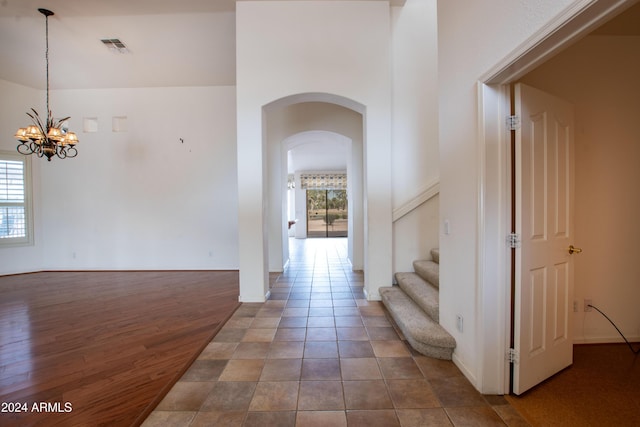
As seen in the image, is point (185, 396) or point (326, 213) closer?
point (185, 396)

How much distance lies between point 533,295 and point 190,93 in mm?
6401

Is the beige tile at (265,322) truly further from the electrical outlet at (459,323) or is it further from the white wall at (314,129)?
the white wall at (314,129)

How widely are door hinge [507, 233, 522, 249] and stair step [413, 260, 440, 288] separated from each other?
1328mm

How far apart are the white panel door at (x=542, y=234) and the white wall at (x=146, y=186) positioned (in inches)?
198

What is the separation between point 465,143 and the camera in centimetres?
207

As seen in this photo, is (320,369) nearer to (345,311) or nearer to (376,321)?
(376,321)

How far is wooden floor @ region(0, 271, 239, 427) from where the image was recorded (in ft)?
6.23

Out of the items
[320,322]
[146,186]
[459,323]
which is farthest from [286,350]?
[146,186]

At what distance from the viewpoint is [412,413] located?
5.73 feet

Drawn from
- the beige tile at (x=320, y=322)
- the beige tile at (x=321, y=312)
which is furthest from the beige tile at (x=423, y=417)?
the beige tile at (x=321, y=312)

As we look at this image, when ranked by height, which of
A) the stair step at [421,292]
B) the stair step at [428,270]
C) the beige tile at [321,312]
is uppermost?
the stair step at [428,270]

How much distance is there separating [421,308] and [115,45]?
6.01 meters

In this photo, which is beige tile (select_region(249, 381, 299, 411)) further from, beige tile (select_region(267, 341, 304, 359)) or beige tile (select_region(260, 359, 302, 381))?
beige tile (select_region(267, 341, 304, 359))

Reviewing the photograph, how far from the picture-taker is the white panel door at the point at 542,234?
1854 millimetres
